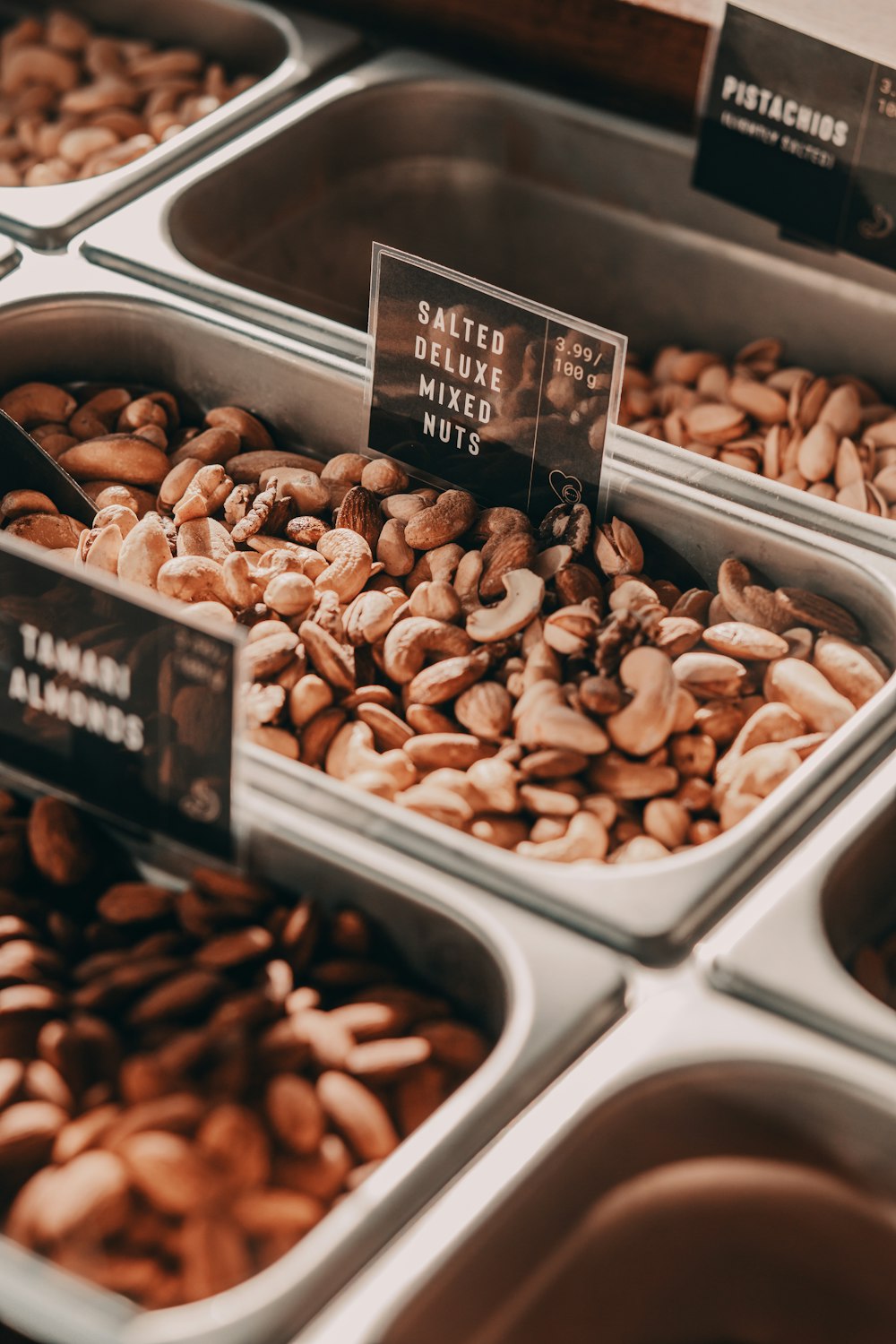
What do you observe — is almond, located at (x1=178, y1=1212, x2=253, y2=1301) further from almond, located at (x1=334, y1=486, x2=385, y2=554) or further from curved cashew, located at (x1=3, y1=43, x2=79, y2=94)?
curved cashew, located at (x1=3, y1=43, x2=79, y2=94)

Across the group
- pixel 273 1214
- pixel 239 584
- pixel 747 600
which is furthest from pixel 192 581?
pixel 273 1214

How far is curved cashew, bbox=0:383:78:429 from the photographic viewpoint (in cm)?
116

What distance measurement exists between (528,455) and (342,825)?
1.01 feet

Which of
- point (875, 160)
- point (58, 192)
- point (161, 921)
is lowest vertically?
point (161, 921)

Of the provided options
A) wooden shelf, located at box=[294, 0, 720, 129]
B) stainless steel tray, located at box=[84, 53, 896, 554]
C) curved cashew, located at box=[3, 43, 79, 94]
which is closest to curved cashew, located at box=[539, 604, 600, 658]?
stainless steel tray, located at box=[84, 53, 896, 554]

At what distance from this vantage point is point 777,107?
1231mm

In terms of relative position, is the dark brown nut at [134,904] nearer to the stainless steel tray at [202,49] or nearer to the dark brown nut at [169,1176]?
the dark brown nut at [169,1176]

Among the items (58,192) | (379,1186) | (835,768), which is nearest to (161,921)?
(379,1186)

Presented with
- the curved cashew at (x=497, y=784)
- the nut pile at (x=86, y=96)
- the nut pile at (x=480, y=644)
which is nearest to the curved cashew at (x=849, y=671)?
the nut pile at (x=480, y=644)

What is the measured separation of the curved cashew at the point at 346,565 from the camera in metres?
0.98

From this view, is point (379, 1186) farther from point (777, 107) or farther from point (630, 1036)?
point (777, 107)

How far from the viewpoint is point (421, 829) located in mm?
782

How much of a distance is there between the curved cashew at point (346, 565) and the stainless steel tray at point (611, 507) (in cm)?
16

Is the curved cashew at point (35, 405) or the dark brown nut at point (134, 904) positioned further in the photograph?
the curved cashew at point (35, 405)
